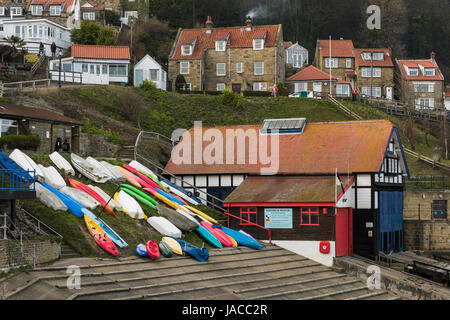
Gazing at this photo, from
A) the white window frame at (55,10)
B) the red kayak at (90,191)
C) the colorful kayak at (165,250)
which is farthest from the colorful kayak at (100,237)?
the white window frame at (55,10)

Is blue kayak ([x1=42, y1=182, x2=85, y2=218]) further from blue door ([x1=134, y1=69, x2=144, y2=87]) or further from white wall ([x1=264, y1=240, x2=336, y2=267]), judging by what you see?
blue door ([x1=134, y1=69, x2=144, y2=87])

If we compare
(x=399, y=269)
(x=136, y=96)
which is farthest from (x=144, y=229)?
(x=136, y=96)

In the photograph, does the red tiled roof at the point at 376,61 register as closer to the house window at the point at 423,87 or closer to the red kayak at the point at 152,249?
the house window at the point at 423,87

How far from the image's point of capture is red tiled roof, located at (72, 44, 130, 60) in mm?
55438

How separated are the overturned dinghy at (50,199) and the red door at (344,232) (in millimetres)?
12116

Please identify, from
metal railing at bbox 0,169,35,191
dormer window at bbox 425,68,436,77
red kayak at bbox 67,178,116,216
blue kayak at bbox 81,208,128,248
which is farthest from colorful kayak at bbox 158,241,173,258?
dormer window at bbox 425,68,436,77

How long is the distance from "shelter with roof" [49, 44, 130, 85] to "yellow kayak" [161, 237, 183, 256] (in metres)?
30.6

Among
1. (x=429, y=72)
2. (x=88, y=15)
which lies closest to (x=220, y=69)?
(x=88, y=15)

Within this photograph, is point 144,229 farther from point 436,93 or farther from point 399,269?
point 436,93

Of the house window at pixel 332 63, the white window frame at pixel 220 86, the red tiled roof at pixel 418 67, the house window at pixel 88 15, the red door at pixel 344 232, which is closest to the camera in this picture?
the red door at pixel 344 232

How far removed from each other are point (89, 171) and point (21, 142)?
3576 mm

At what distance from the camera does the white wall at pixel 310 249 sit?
30.0m

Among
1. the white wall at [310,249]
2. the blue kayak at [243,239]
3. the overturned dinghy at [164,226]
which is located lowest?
the white wall at [310,249]

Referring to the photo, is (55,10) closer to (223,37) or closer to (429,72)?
(223,37)
